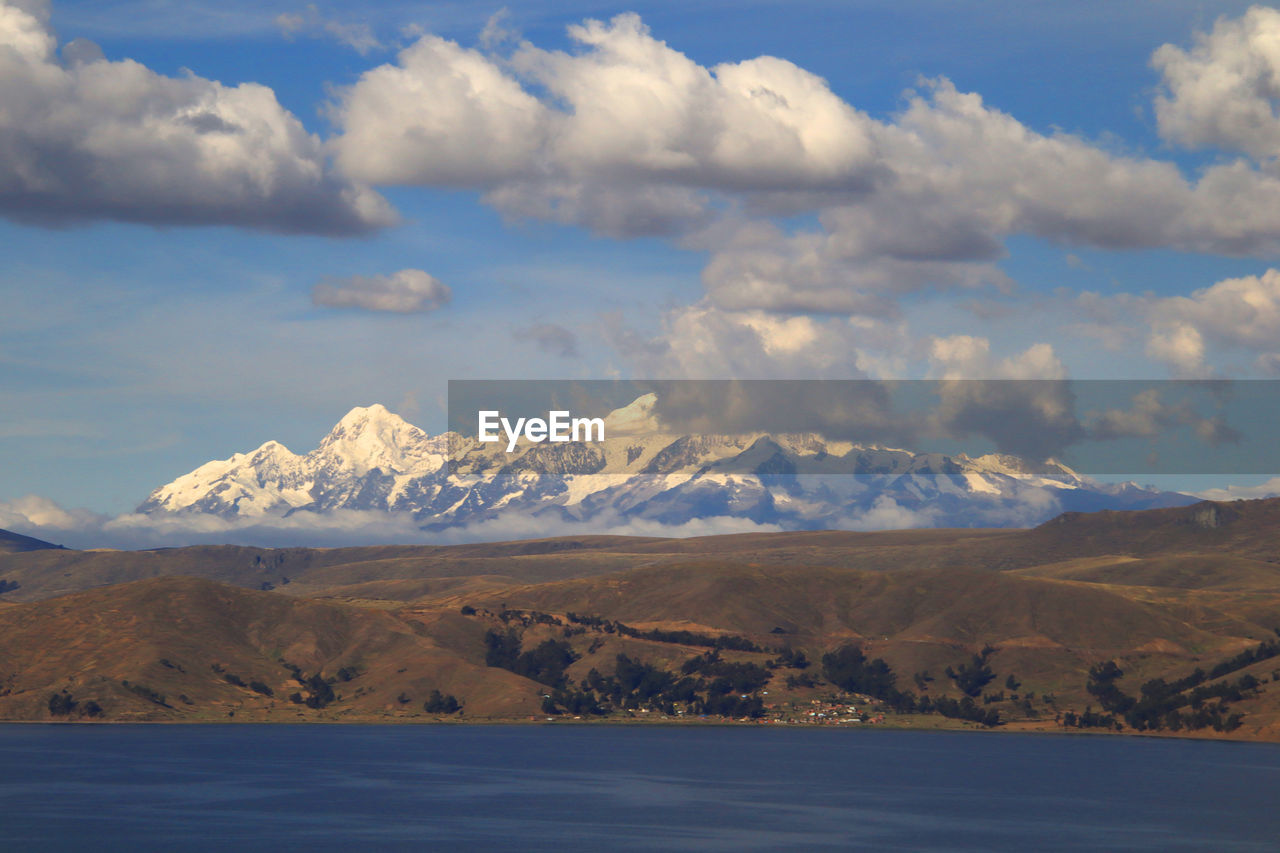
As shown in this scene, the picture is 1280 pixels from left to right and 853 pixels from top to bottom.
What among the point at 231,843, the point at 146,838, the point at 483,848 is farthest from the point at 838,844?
the point at 146,838

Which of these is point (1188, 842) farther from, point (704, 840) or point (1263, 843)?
point (704, 840)

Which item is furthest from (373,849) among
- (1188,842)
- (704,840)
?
(1188,842)

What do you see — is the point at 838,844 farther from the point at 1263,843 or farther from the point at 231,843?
the point at 231,843

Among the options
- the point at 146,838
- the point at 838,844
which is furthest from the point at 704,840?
the point at 146,838

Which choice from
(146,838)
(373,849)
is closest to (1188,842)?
(373,849)

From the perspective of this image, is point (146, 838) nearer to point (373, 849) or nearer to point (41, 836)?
point (41, 836)

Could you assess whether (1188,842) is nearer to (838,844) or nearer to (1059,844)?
(1059,844)
